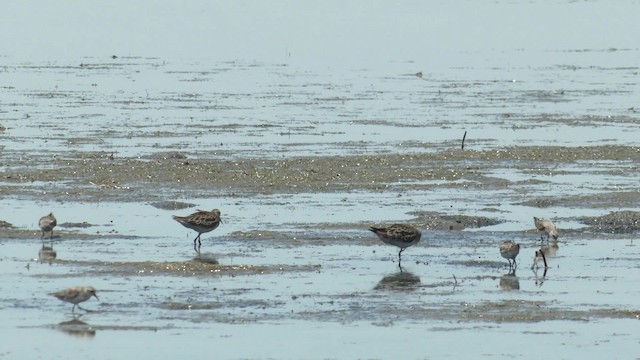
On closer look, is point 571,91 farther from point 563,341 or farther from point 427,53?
point 563,341

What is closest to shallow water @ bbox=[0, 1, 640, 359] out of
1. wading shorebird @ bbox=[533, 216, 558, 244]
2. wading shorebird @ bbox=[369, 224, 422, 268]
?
wading shorebird @ bbox=[533, 216, 558, 244]

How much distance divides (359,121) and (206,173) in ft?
31.2

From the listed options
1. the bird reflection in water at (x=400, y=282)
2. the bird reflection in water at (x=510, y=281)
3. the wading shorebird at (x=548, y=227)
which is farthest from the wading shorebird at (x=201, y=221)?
the wading shorebird at (x=548, y=227)

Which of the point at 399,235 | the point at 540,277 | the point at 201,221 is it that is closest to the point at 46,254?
the point at 201,221

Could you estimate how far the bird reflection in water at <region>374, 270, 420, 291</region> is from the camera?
61.8ft

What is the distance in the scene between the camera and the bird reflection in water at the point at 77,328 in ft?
52.6

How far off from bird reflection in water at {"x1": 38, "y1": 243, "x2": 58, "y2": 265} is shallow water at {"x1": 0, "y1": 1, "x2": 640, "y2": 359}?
0.07m

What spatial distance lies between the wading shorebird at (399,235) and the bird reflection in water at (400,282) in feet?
2.46

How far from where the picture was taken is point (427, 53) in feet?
199

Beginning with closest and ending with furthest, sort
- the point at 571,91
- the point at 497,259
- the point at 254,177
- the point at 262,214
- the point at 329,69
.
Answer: the point at 497,259 → the point at 262,214 → the point at 254,177 → the point at 571,91 → the point at 329,69

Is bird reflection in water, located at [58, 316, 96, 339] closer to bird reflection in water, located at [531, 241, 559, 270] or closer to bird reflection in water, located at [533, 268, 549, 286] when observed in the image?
bird reflection in water, located at [533, 268, 549, 286]

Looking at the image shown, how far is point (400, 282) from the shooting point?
63.1ft

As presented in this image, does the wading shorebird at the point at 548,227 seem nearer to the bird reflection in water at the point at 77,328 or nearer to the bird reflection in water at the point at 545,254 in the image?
the bird reflection in water at the point at 545,254

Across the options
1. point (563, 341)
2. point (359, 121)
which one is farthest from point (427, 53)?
point (563, 341)
